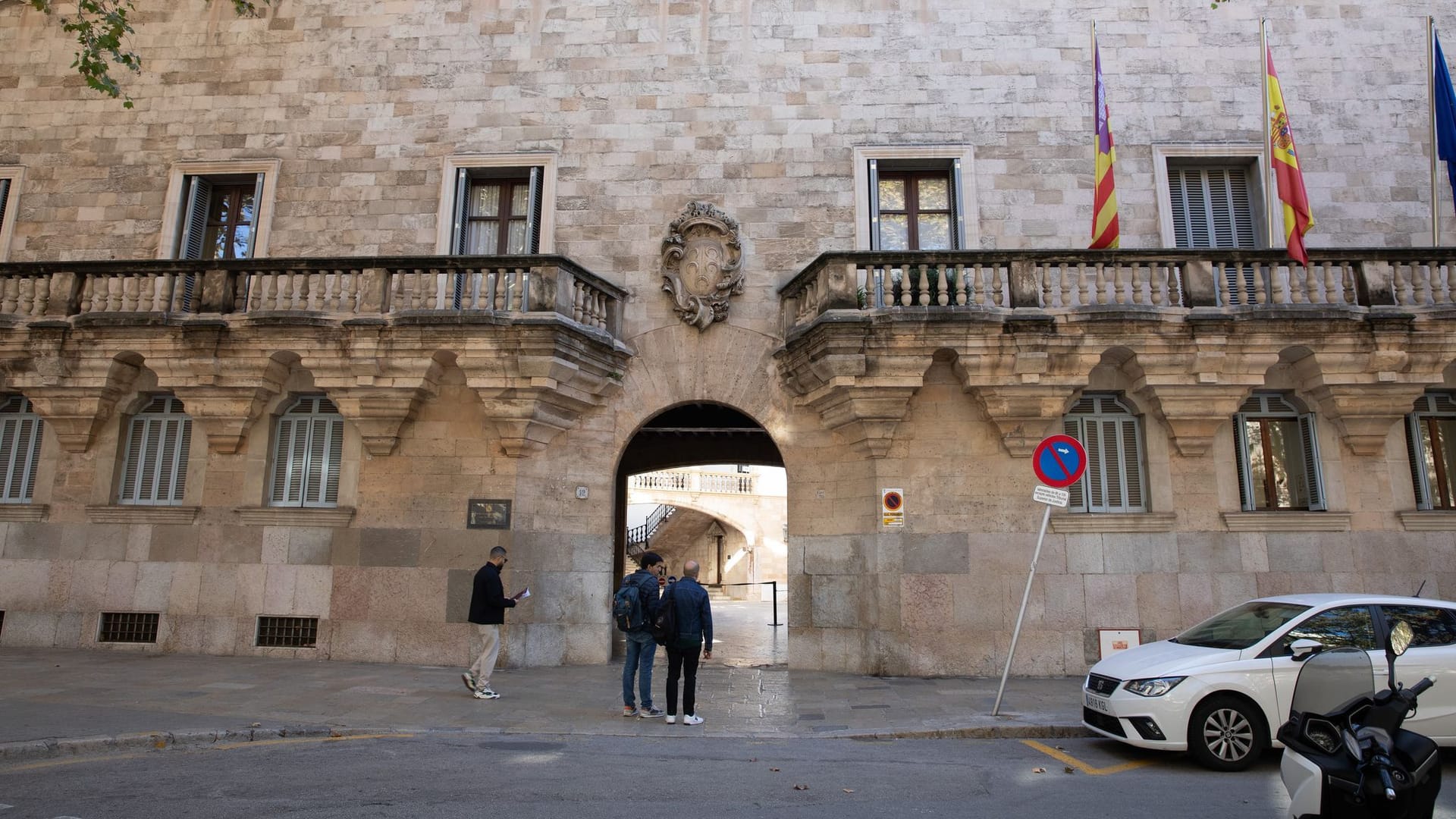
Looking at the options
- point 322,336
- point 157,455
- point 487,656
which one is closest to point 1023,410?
point 487,656

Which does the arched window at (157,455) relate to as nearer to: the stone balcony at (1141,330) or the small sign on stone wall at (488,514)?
the small sign on stone wall at (488,514)

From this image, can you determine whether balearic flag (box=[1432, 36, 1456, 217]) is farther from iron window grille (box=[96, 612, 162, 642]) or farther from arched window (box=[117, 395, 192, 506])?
iron window grille (box=[96, 612, 162, 642])

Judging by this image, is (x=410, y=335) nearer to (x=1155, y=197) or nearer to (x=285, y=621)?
(x=285, y=621)

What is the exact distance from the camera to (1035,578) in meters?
11.4

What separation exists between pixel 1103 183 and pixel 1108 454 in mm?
3950

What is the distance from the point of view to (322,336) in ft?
38.4

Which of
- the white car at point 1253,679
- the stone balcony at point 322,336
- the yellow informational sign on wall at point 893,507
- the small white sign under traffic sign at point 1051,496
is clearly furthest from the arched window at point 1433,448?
the stone balcony at point 322,336

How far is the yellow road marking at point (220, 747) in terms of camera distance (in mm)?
6344

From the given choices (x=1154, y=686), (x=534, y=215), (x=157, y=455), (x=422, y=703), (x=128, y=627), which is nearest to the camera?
(x=1154, y=686)

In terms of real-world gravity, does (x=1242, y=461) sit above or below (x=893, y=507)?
above

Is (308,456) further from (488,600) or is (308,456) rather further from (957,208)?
(957,208)

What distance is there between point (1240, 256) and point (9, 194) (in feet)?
64.8

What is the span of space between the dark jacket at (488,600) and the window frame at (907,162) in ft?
24.3

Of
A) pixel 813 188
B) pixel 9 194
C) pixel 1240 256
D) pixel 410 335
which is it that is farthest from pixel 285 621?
pixel 1240 256
